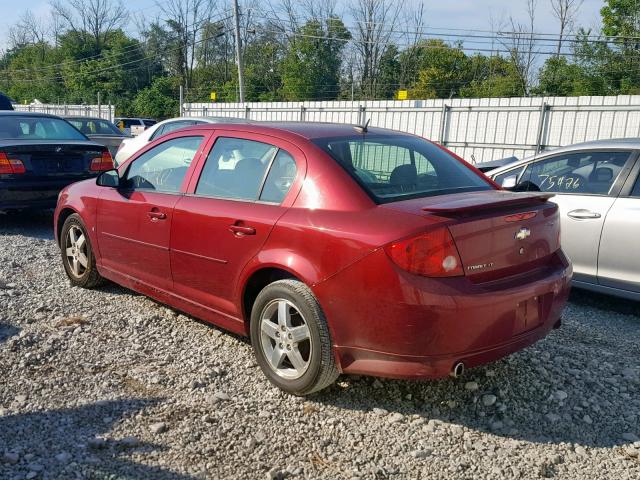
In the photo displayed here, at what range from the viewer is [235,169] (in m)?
4.04

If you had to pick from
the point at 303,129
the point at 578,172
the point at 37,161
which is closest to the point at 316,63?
the point at 37,161

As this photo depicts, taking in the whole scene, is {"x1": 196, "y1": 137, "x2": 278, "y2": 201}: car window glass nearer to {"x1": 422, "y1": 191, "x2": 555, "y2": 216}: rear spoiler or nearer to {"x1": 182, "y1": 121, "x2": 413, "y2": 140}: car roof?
{"x1": 182, "y1": 121, "x2": 413, "y2": 140}: car roof

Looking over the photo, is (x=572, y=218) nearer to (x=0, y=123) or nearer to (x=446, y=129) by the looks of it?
(x=0, y=123)

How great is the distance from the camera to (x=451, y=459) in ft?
9.78

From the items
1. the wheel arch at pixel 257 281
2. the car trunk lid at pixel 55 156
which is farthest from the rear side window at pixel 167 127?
the wheel arch at pixel 257 281

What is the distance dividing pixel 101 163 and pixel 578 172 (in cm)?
603

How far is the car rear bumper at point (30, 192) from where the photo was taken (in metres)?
7.54

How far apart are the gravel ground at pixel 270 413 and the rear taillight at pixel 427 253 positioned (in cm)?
89

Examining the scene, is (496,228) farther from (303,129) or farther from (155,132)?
(155,132)

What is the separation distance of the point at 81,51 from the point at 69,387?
69.3 metres

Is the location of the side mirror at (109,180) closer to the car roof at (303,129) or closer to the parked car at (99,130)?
the car roof at (303,129)

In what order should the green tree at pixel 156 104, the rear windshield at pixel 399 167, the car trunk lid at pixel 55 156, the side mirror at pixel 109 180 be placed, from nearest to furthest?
1. the rear windshield at pixel 399 167
2. the side mirror at pixel 109 180
3. the car trunk lid at pixel 55 156
4. the green tree at pixel 156 104

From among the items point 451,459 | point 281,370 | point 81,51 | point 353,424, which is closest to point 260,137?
point 281,370

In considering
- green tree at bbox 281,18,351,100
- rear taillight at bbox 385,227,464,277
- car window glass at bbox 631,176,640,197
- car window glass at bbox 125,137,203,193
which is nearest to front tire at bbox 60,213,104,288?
car window glass at bbox 125,137,203,193
